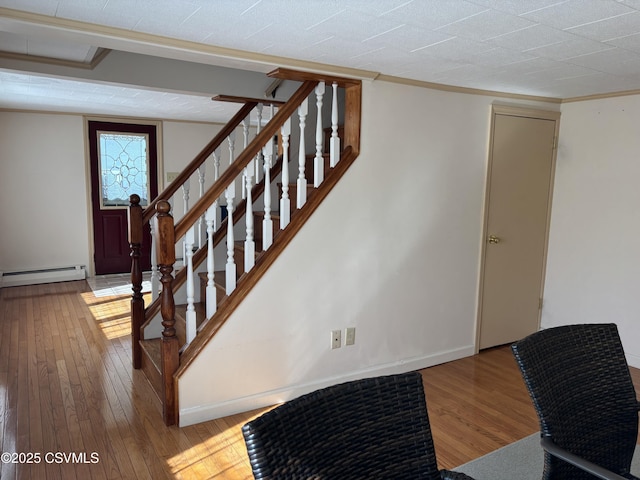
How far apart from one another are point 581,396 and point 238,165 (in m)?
1.92

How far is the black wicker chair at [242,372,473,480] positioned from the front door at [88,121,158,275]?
565 cm

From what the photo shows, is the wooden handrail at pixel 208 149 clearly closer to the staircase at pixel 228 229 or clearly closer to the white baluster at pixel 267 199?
the staircase at pixel 228 229

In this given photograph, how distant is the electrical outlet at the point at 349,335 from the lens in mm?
3048

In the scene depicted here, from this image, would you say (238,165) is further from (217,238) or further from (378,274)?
(378,274)

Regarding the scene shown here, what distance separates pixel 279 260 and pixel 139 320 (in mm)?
1243

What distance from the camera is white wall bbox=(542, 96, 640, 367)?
3.38 meters

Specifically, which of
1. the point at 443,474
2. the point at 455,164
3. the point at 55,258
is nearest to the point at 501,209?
the point at 455,164

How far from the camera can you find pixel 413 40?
2.13m

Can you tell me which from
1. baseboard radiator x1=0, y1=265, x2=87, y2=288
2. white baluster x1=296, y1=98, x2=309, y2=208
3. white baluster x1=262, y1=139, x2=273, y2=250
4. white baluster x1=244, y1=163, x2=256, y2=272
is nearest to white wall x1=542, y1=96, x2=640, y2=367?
white baluster x1=296, y1=98, x2=309, y2=208

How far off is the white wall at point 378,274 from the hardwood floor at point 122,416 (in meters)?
0.23

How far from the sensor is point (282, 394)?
2.87m

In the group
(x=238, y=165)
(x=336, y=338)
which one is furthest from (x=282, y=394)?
(x=238, y=165)

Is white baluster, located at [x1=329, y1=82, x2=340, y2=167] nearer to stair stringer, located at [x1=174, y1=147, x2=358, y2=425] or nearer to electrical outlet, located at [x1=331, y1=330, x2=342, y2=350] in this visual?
stair stringer, located at [x1=174, y1=147, x2=358, y2=425]

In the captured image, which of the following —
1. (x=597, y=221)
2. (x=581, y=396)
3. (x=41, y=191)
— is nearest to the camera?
(x=581, y=396)
